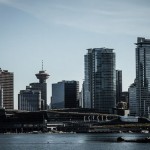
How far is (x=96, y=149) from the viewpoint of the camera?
197m

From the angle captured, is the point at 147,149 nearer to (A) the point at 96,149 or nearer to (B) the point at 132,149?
→ (B) the point at 132,149

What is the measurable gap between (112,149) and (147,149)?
13265mm

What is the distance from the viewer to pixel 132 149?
19188 centimetres

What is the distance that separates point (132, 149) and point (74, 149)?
19.7 meters

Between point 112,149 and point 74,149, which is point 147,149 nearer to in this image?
point 112,149

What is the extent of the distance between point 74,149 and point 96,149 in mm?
7374

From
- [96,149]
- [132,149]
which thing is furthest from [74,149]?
[132,149]

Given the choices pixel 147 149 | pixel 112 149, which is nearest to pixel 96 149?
pixel 112 149

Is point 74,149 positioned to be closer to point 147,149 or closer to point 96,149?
point 96,149

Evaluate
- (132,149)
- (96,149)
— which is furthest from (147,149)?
(96,149)

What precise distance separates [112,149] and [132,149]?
7427 millimetres

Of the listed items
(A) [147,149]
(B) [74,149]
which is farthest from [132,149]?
(B) [74,149]

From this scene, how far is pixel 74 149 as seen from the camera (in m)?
199

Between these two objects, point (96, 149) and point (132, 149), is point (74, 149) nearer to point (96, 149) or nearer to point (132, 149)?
point (96, 149)
